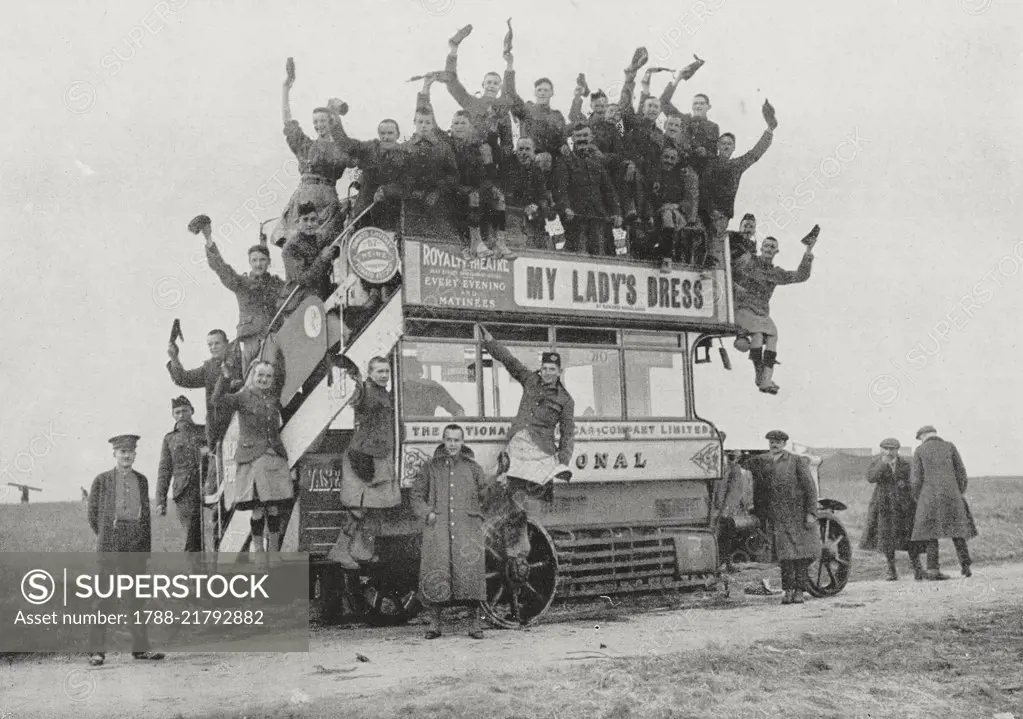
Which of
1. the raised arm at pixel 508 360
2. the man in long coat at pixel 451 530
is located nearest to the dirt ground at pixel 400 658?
the man in long coat at pixel 451 530

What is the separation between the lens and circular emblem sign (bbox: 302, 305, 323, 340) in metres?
9.82

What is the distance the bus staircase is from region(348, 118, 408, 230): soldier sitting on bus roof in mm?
514

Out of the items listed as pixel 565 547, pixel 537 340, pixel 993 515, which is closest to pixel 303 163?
pixel 537 340

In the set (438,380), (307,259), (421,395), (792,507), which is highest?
(307,259)

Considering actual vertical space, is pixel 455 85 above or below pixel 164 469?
above

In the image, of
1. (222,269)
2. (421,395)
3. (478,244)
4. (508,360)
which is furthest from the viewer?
(222,269)

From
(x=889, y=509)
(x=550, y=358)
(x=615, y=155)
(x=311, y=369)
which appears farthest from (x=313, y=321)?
(x=889, y=509)

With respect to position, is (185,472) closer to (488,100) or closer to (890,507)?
(488,100)

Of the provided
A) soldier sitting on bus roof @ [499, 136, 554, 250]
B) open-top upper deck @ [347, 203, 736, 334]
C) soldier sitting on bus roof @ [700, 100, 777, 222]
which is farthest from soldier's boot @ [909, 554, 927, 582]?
soldier sitting on bus roof @ [499, 136, 554, 250]

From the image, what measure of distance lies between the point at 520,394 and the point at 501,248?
51.7 inches

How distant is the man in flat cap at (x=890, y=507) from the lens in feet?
44.3

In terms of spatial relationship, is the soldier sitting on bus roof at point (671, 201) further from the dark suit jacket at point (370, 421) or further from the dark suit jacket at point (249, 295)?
the dark suit jacket at point (249, 295)

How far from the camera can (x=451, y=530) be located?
9.04m

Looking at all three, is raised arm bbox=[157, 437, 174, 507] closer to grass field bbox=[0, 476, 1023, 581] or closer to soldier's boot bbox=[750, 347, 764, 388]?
grass field bbox=[0, 476, 1023, 581]
